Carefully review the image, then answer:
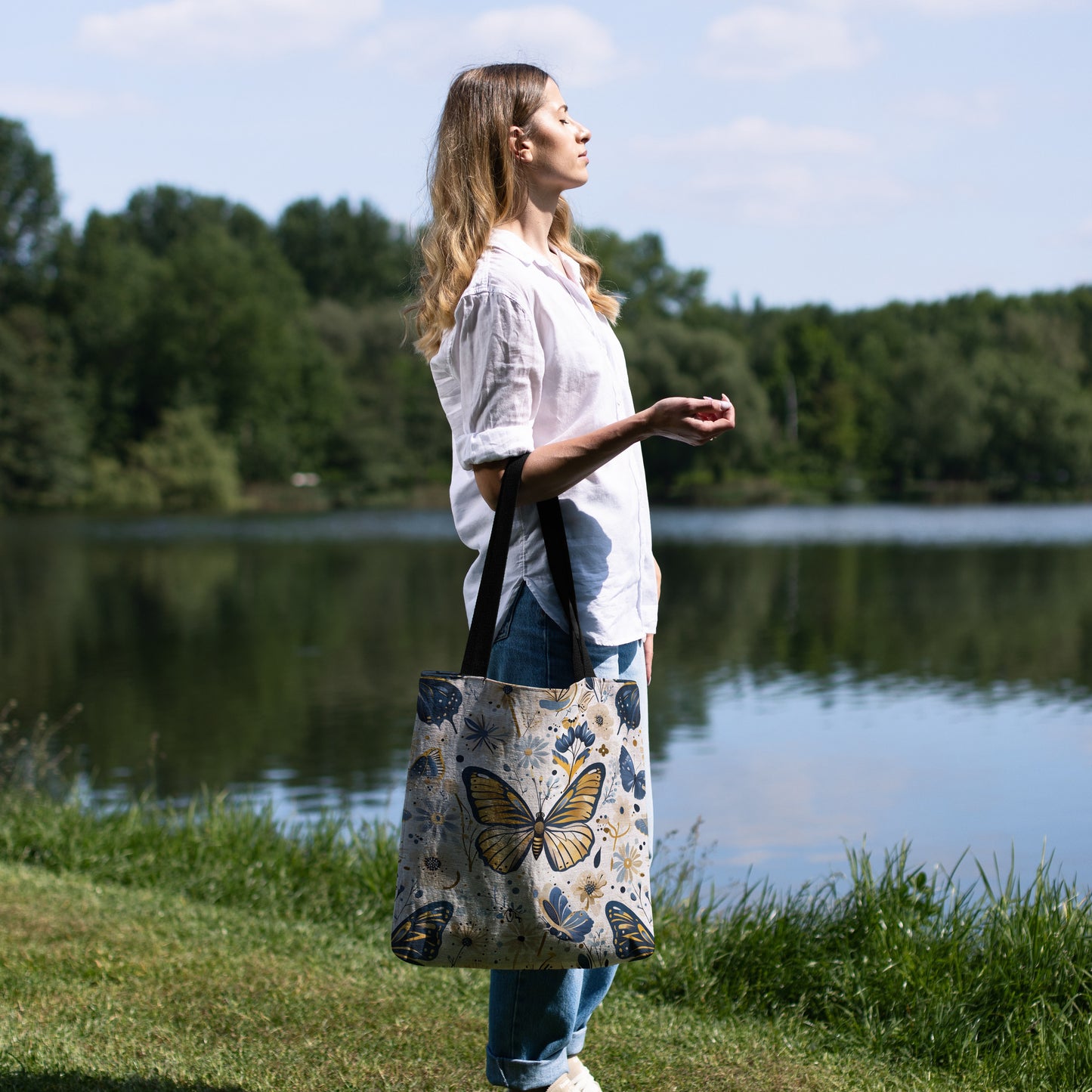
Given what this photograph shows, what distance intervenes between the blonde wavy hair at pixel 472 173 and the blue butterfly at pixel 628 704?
0.73 metres

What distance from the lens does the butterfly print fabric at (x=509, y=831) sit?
2.15 meters

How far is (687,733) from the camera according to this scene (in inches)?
451

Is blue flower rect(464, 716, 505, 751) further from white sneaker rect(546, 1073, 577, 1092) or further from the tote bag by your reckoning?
white sneaker rect(546, 1073, 577, 1092)

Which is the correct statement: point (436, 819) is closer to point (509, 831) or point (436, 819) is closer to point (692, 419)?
point (509, 831)

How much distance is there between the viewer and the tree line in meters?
58.3

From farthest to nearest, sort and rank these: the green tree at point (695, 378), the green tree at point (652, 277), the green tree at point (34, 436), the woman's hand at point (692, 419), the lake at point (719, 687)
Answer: the green tree at point (652, 277), the green tree at point (34, 436), the green tree at point (695, 378), the lake at point (719, 687), the woman's hand at point (692, 419)

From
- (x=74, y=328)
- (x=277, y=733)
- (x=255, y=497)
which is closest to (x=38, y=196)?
(x=74, y=328)

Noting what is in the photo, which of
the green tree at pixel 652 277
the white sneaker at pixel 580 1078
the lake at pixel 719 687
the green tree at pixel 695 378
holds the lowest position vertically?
the lake at pixel 719 687

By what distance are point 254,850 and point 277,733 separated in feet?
21.4

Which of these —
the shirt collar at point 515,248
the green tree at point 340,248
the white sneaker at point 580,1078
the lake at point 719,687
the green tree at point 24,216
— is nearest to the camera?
the shirt collar at point 515,248

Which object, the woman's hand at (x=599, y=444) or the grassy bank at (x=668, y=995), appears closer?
the woman's hand at (x=599, y=444)

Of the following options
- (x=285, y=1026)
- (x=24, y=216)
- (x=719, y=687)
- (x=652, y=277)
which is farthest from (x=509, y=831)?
(x=652, y=277)

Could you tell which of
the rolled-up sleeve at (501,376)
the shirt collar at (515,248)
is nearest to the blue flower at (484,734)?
the rolled-up sleeve at (501,376)

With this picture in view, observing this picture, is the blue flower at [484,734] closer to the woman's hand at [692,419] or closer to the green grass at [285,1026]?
the woman's hand at [692,419]
